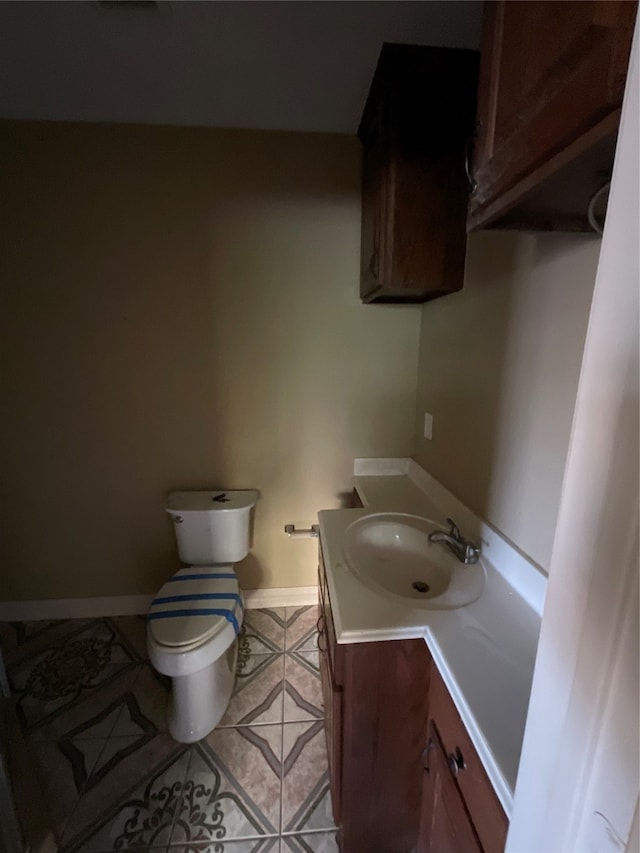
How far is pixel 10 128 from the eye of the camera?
1617 millimetres

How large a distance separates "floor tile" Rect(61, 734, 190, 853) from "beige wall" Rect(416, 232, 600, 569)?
1.39 meters

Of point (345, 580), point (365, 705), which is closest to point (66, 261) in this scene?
point (345, 580)

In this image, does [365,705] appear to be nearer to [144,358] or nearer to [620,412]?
[620,412]

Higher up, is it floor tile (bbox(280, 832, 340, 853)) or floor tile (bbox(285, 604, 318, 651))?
floor tile (bbox(285, 604, 318, 651))

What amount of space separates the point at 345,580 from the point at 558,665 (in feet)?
2.42

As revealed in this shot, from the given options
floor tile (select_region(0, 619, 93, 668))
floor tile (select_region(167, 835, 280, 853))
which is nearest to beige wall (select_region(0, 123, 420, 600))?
floor tile (select_region(0, 619, 93, 668))

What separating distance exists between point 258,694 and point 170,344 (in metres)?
1.57

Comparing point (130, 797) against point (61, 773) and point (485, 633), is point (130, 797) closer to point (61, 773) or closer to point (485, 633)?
point (61, 773)

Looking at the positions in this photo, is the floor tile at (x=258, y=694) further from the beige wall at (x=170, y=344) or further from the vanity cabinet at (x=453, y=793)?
the vanity cabinet at (x=453, y=793)

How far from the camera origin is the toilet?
143 centimetres

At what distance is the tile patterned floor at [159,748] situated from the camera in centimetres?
124

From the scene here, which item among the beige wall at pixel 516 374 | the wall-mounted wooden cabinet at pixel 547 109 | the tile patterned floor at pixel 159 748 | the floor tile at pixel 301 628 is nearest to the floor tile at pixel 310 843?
the tile patterned floor at pixel 159 748

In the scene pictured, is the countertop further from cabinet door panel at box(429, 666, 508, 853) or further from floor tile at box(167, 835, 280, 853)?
floor tile at box(167, 835, 280, 853)

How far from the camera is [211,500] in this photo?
74.6 inches
